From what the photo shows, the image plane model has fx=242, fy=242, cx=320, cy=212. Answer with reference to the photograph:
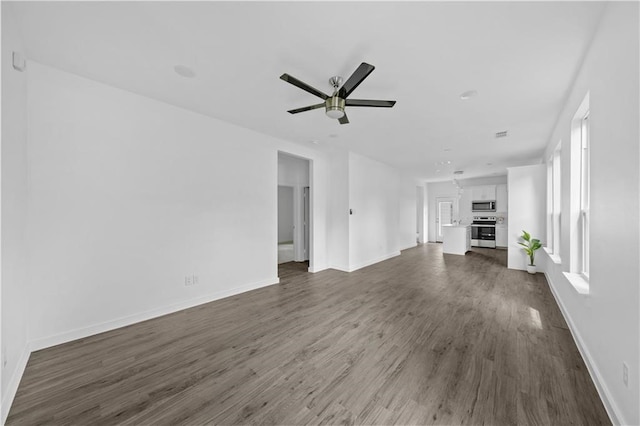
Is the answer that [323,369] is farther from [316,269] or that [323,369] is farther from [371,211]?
[371,211]

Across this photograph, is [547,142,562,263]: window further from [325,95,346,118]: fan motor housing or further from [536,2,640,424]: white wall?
[325,95,346,118]: fan motor housing

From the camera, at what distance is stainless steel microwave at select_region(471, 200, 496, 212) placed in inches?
361

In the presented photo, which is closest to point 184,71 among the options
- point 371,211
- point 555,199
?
point 371,211

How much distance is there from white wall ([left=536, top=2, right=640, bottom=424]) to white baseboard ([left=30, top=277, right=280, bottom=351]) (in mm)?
4157

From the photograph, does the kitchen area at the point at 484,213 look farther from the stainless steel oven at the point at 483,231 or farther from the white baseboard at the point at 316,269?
the white baseboard at the point at 316,269

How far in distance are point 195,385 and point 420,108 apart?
395 centimetres

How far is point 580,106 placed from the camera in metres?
2.44

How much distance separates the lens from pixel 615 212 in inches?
62.2

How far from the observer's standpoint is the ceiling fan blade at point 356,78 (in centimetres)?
190

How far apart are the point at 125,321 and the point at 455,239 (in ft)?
27.9

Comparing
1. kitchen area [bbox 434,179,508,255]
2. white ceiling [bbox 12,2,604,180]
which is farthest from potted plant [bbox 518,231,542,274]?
white ceiling [bbox 12,2,604,180]

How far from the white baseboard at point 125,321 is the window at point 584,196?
454 cm

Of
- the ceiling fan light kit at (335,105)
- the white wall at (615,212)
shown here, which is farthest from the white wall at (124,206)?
the white wall at (615,212)

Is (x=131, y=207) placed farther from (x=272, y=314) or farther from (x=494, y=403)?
(x=494, y=403)
